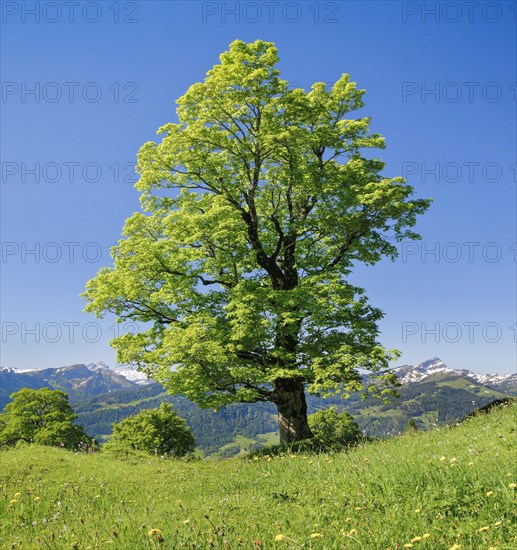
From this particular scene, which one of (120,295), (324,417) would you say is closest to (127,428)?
(324,417)

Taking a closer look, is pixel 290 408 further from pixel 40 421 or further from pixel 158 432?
pixel 158 432

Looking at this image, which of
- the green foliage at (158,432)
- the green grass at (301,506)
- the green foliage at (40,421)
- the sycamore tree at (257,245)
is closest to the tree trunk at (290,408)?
the sycamore tree at (257,245)

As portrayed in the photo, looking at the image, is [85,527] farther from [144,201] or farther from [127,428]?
[127,428]

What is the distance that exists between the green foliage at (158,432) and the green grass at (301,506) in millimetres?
56731

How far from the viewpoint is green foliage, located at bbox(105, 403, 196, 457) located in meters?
64.4

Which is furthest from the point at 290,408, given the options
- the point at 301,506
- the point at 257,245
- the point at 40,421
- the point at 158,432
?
the point at 158,432

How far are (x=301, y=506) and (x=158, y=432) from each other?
6428cm

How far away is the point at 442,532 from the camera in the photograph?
5.61 metres

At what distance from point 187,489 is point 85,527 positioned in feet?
12.4

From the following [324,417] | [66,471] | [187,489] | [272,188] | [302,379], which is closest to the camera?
[187,489]

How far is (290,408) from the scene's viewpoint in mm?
20344

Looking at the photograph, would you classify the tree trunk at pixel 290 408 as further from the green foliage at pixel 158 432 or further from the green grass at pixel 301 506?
the green foliage at pixel 158 432

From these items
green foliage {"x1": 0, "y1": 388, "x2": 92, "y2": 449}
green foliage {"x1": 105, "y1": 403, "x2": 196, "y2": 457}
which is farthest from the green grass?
green foliage {"x1": 105, "y1": 403, "x2": 196, "y2": 457}

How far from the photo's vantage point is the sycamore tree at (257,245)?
18125 millimetres
